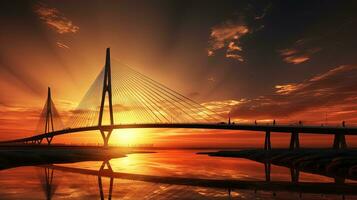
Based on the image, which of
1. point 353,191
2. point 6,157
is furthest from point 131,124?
point 353,191

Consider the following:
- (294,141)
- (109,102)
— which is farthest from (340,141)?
(109,102)

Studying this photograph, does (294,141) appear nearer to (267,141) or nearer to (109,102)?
(267,141)

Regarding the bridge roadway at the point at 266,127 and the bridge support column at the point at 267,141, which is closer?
the bridge roadway at the point at 266,127

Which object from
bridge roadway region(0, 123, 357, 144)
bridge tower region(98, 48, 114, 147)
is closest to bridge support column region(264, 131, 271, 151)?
bridge roadway region(0, 123, 357, 144)

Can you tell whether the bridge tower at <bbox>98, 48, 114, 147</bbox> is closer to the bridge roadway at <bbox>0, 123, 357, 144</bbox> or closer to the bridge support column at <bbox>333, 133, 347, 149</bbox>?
the bridge roadway at <bbox>0, 123, 357, 144</bbox>

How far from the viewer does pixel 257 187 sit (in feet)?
92.6

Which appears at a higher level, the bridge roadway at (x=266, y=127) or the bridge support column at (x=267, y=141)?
the bridge roadway at (x=266, y=127)

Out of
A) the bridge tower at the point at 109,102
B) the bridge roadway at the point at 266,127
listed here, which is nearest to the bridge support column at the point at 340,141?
the bridge roadway at the point at 266,127

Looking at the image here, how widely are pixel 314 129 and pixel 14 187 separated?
72.8 metres

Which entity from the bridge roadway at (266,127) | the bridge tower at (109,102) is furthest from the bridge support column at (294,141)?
the bridge tower at (109,102)

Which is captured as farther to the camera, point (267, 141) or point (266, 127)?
point (267, 141)

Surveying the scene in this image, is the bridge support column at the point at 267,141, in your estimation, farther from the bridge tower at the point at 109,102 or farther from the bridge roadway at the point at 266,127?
the bridge tower at the point at 109,102

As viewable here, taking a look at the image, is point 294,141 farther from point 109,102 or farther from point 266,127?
point 109,102

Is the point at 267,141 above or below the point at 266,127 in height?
below
